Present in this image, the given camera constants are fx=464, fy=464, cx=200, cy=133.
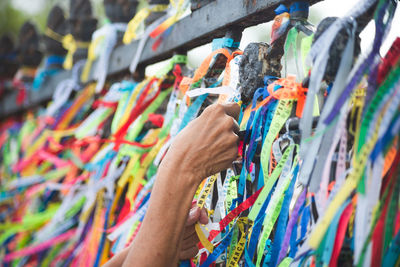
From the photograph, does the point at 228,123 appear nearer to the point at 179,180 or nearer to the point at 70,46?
the point at 179,180

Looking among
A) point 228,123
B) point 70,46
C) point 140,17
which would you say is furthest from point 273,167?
point 70,46

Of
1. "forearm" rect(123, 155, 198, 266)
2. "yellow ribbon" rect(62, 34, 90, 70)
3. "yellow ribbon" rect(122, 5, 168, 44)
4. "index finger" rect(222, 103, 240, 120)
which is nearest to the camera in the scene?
"forearm" rect(123, 155, 198, 266)

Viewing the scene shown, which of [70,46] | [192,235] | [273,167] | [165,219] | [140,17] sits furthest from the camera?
[70,46]

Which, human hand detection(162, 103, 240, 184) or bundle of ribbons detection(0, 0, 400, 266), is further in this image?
human hand detection(162, 103, 240, 184)

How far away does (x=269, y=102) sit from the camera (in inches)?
41.4

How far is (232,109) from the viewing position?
1070 mm

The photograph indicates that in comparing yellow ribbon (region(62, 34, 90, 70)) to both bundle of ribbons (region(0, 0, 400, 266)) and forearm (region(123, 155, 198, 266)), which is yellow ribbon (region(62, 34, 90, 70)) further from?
forearm (region(123, 155, 198, 266))

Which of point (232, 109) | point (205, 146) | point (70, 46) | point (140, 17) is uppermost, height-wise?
point (70, 46)

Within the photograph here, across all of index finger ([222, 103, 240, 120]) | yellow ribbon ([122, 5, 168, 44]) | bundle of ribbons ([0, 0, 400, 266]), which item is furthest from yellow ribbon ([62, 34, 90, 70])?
index finger ([222, 103, 240, 120])

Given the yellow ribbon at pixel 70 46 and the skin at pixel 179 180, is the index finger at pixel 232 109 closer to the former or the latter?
the skin at pixel 179 180

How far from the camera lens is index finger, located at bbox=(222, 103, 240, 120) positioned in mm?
1053

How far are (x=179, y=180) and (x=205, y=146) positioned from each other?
9 cm

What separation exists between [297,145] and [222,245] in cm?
30

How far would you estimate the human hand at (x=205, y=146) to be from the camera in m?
0.97
